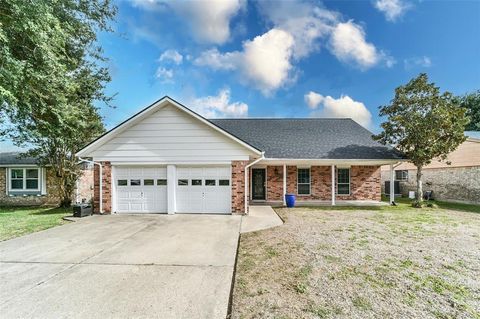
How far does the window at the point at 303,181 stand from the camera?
15836 mm

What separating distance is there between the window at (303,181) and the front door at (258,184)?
2.27m

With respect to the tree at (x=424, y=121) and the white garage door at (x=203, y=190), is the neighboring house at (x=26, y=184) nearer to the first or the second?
the white garage door at (x=203, y=190)

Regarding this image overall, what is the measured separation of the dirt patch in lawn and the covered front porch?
6.84m

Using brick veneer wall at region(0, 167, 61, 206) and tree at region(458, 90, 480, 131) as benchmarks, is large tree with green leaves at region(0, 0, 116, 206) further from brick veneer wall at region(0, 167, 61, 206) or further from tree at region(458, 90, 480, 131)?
tree at region(458, 90, 480, 131)

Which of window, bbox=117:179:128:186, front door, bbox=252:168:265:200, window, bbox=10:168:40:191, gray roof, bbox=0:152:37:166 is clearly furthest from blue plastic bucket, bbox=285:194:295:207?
window, bbox=10:168:40:191

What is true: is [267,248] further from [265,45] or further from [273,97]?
[273,97]

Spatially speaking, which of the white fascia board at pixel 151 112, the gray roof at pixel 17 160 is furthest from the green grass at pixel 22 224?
the gray roof at pixel 17 160

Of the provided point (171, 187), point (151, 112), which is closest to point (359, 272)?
point (171, 187)

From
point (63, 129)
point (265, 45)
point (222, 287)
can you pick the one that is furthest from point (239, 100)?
point (222, 287)

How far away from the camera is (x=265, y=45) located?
1355 centimetres

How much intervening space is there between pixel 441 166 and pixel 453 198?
234 cm

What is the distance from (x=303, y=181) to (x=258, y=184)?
2.85 m

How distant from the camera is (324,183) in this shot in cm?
1575

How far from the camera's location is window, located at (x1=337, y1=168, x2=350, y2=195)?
15891mm
